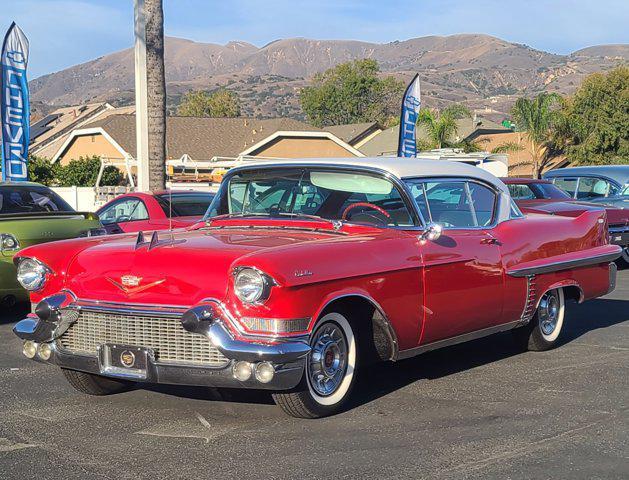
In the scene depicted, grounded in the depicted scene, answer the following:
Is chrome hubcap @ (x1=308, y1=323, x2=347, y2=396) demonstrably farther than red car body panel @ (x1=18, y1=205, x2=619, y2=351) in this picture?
Yes

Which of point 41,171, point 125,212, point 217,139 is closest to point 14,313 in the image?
point 125,212

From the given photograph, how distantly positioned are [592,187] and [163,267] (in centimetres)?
1256

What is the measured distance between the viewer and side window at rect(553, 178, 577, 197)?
659 inches

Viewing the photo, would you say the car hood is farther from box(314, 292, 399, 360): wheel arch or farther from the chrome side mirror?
the chrome side mirror

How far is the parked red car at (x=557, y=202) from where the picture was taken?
46.2ft

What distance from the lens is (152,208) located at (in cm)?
1271

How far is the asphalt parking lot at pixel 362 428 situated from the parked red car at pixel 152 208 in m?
5.16

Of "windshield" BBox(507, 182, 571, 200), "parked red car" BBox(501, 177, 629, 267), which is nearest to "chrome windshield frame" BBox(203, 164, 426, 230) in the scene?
"parked red car" BBox(501, 177, 629, 267)

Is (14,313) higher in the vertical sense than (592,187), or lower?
lower

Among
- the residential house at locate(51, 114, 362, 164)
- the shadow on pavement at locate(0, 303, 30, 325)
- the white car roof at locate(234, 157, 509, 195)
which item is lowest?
the shadow on pavement at locate(0, 303, 30, 325)

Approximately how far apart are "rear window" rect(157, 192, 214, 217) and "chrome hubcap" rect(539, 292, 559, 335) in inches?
233

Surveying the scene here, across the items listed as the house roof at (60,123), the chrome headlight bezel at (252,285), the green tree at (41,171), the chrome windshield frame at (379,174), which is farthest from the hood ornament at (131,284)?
the house roof at (60,123)

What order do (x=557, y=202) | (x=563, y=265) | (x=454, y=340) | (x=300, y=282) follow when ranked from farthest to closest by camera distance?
1. (x=557, y=202)
2. (x=563, y=265)
3. (x=454, y=340)
4. (x=300, y=282)

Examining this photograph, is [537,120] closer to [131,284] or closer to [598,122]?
[598,122]
